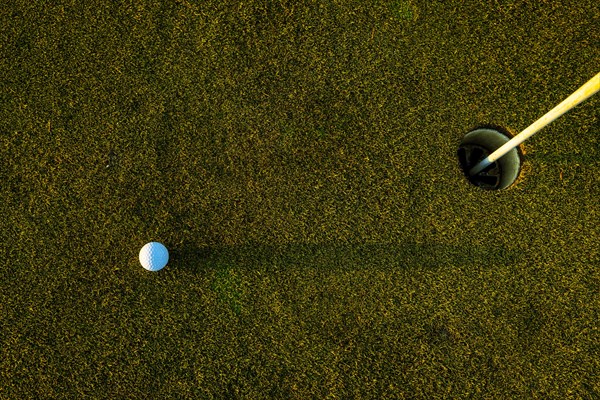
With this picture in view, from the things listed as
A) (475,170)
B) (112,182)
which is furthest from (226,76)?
(475,170)

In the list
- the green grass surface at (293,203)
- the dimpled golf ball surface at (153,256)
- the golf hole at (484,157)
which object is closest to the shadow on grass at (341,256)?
the green grass surface at (293,203)

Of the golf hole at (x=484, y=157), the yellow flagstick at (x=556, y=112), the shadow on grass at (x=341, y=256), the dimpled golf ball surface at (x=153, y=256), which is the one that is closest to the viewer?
the yellow flagstick at (x=556, y=112)

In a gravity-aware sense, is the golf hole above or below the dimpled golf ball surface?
above

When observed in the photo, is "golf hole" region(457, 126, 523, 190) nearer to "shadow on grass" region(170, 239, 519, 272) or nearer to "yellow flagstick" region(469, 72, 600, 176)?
"yellow flagstick" region(469, 72, 600, 176)

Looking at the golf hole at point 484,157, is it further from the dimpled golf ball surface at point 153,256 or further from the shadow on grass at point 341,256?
the dimpled golf ball surface at point 153,256

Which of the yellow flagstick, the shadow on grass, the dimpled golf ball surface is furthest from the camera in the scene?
the shadow on grass

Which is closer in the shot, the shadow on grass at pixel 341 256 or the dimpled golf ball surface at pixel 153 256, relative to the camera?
the dimpled golf ball surface at pixel 153 256

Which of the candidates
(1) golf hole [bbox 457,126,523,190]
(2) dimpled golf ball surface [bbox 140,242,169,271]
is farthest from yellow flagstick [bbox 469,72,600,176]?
(2) dimpled golf ball surface [bbox 140,242,169,271]
